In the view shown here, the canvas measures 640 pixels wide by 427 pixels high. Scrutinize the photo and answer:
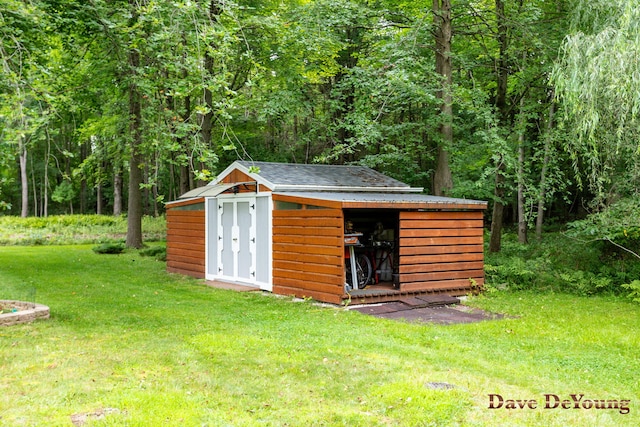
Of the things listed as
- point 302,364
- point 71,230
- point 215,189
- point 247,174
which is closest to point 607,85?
point 302,364

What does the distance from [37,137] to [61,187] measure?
31174 millimetres

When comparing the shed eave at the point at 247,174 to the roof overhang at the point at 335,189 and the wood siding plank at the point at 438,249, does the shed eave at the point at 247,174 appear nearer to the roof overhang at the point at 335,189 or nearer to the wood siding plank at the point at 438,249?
the roof overhang at the point at 335,189

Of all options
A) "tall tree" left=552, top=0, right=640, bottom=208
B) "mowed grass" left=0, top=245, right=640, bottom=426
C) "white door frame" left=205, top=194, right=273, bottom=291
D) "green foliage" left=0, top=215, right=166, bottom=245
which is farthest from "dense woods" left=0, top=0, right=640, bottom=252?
"green foliage" left=0, top=215, right=166, bottom=245

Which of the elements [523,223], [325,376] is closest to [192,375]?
[325,376]

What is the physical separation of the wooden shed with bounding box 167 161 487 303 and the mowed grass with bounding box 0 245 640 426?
36.6 inches

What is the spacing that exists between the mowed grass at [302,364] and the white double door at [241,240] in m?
1.68

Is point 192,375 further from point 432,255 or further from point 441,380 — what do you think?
point 432,255

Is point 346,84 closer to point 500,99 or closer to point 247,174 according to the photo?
point 247,174

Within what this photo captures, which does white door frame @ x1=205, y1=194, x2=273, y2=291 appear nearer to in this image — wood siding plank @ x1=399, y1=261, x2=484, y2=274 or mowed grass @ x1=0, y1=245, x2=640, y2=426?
mowed grass @ x1=0, y1=245, x2=640, y2=426

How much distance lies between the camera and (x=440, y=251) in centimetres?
982

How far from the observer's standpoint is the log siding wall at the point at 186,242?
503 inches

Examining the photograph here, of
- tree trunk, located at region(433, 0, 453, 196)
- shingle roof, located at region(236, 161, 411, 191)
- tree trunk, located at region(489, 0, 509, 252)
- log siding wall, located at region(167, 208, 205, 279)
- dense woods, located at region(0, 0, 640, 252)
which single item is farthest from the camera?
tree trunk, located at region(489, 0, 509, 252)

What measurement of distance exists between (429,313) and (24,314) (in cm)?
555

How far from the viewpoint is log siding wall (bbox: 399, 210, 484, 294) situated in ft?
30.7
